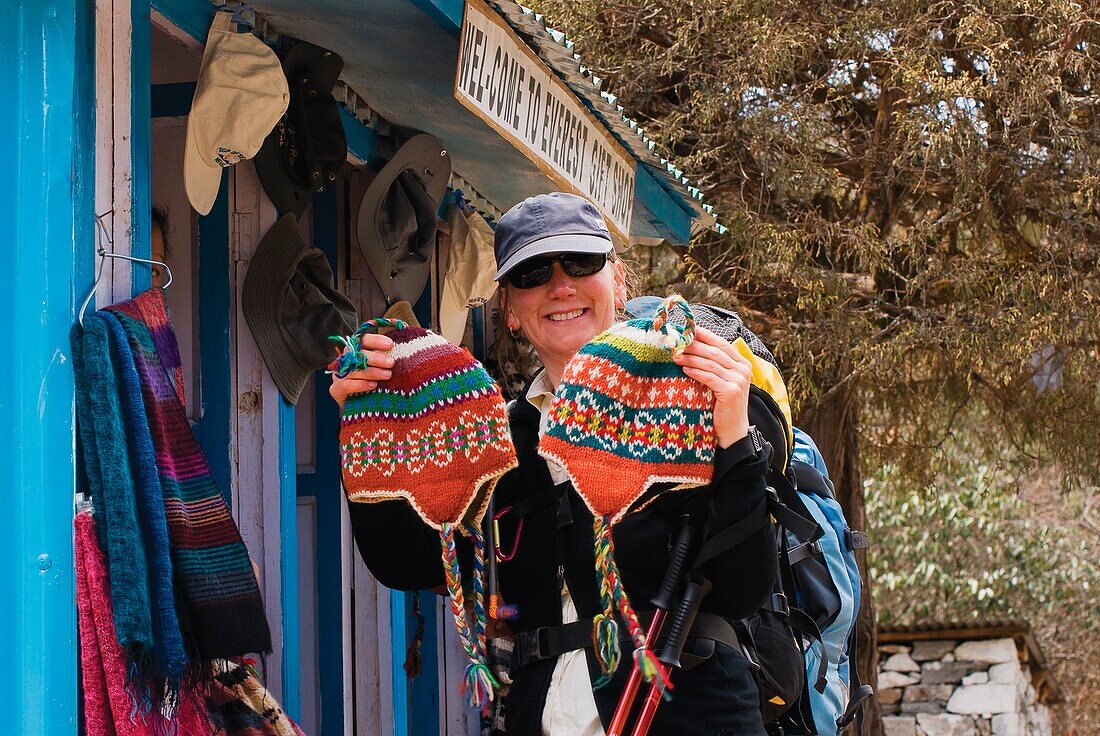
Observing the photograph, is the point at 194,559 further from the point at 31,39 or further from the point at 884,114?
the point at 884,114

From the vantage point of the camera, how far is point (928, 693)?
1089cm

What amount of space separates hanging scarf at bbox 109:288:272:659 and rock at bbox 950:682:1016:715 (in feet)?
31.0

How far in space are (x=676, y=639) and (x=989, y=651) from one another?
9.47 meters

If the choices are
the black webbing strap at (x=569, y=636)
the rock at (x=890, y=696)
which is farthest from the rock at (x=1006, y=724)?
the black webbing strap at (x=569, y=636)

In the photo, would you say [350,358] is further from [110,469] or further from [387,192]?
[387,192]

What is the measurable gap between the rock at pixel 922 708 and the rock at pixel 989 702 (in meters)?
0.09

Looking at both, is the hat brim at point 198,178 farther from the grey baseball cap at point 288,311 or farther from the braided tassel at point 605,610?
the braided tassel at point 605,610

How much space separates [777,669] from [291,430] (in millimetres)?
1659

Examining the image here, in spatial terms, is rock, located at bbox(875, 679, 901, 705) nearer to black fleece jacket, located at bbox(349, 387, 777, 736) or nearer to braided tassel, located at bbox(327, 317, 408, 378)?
black fleece jacket, located at bbox(349, 387, 777, 736)

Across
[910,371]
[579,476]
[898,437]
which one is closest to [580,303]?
[579,476]

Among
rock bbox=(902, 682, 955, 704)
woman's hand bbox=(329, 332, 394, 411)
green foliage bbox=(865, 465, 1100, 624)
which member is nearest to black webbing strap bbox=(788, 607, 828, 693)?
woman's hand bbox=(329, 332, 394, 411)

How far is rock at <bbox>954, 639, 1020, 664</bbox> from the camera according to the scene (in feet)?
35.5

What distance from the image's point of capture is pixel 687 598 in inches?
91.4

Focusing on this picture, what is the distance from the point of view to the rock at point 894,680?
11000mm
